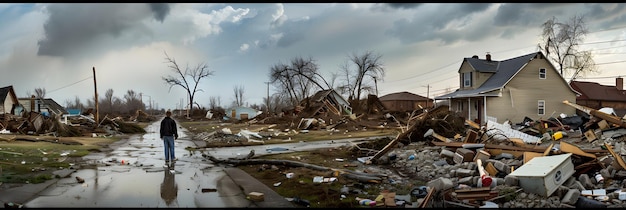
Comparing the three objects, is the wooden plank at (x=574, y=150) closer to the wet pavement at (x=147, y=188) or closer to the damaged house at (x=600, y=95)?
the wet pavement at (x=147, y=188)

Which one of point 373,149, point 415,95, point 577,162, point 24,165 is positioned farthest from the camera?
point 415,95

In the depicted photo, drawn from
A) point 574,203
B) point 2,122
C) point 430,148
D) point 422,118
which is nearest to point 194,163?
point 430,148

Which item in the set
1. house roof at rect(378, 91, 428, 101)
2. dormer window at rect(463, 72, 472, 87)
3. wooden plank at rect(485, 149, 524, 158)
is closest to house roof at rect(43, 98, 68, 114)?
house roof at rect(378, 91, 428, 101)

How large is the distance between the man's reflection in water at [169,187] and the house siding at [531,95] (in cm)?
2814

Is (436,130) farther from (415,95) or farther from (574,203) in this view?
(415,95)

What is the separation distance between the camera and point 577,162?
31.0ft

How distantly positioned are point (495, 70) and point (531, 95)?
3.85 metres

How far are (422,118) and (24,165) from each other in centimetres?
1398

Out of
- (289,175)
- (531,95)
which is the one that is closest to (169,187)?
(289,175)

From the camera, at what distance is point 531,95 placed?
113 feet

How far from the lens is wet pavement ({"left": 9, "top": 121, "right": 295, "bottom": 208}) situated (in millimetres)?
7691

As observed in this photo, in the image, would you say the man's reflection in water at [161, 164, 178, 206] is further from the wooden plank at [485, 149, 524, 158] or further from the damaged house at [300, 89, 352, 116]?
the damaged house at [300, 89, 352, 116]

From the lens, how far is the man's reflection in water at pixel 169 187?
8008 millimetres

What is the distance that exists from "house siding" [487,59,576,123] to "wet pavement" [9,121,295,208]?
89.2ft
